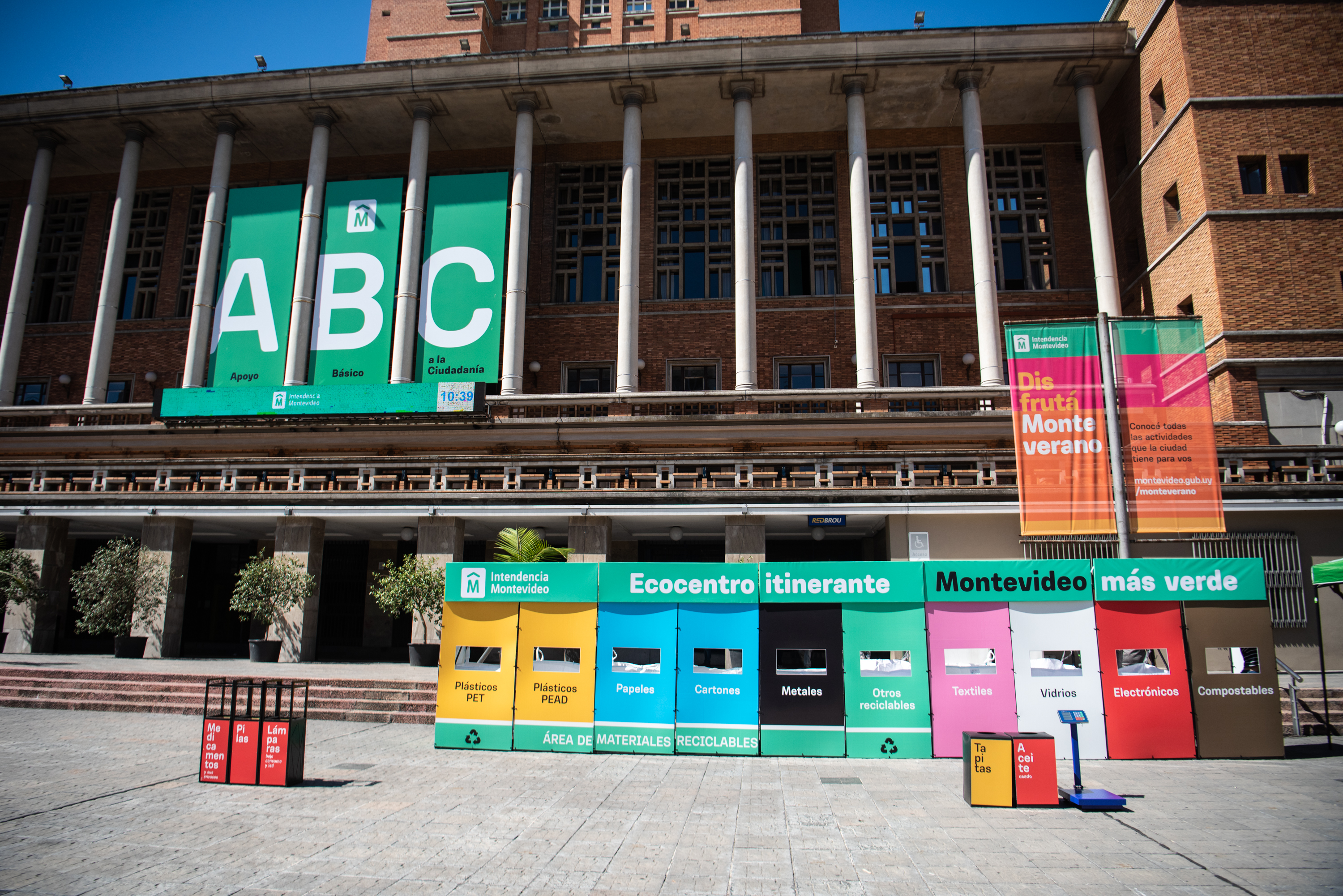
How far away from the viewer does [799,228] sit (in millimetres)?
28062

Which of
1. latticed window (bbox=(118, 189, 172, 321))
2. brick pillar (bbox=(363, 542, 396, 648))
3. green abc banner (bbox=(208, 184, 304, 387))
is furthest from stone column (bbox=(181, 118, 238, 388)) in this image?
brick pillar (bbox=(363, 542, 396, 648))

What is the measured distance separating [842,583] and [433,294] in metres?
17.5

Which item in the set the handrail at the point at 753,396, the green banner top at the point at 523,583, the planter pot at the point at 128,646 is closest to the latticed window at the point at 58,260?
the planter pot at the point at 128,646

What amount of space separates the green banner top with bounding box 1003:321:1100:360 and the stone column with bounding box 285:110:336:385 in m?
20.1

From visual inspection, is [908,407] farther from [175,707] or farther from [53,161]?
[53,161]

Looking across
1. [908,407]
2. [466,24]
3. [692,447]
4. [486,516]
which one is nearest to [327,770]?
[486,516]

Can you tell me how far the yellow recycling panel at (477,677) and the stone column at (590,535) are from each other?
7078 mm

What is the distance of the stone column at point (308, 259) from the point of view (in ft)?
81.0

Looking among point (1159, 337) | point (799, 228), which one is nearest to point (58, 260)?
point (799, 228)

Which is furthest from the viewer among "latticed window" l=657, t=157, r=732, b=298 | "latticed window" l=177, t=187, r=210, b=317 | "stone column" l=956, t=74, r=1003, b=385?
"latticed window" l=177, t=187, r=210, b=317

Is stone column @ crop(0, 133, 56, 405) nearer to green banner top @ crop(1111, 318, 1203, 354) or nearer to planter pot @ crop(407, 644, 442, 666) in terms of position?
planter pot @ crop(407, 644, 442, 666)

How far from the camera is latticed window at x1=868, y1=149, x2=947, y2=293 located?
2709 centimetres

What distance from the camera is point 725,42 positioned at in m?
24.8

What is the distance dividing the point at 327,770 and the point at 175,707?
7038 millimetres
